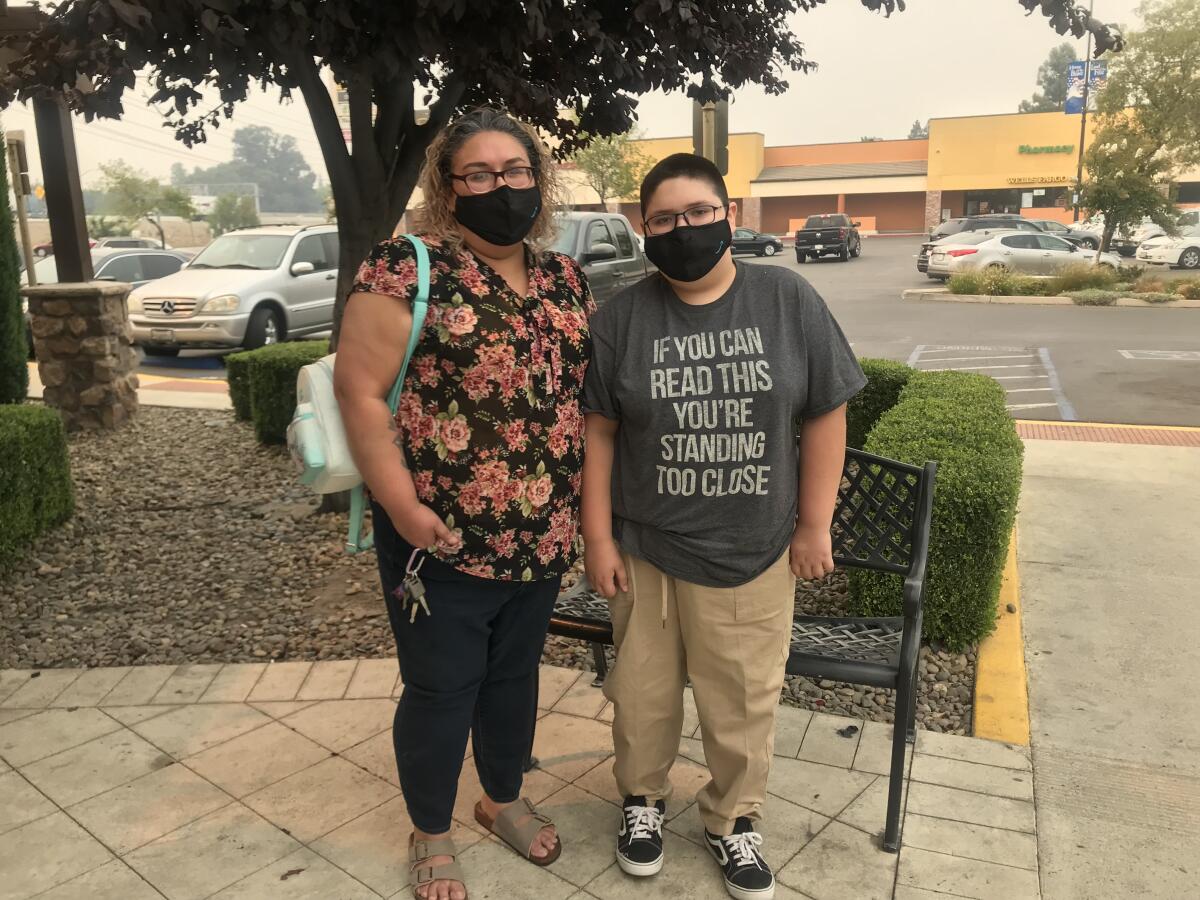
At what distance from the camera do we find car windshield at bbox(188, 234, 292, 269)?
1252 cm

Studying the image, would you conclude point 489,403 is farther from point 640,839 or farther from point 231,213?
point 231,213

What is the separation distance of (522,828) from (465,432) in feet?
3.66

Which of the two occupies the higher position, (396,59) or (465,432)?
(396,59)

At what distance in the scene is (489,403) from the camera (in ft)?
6.70

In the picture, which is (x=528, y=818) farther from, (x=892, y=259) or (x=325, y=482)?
(x=892, y=259)

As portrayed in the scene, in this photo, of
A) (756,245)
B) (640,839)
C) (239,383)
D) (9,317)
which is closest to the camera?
(640,839)

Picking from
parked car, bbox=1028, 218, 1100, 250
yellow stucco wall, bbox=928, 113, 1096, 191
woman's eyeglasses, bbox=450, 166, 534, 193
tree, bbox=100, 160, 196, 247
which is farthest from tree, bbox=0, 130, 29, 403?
tree, bbox=100, 160, 196, 247

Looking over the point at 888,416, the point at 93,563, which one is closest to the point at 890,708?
the point at 888,416

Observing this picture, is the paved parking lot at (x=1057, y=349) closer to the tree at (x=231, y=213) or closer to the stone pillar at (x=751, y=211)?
the stone pillar at (x=751, y=211)

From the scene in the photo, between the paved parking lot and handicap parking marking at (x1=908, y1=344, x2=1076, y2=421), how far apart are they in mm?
11

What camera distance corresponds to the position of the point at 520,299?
2.13 m

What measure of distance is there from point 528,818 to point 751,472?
3.65 feet

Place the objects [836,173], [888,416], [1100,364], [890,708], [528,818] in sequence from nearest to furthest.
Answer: [528,818] → [890,708] → [888,416] → [1100,364] → [836,173]

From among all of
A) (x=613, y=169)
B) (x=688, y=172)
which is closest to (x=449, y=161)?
(x=688, y=172)
